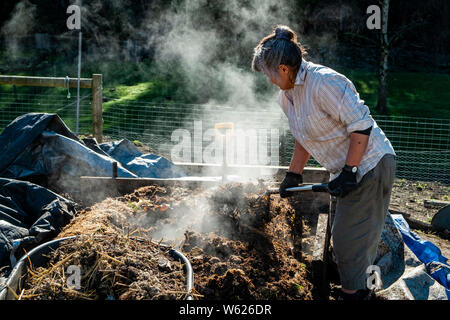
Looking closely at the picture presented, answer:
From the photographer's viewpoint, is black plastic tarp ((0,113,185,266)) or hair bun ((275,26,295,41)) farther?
black plastic tarp ((0,113,185,266))

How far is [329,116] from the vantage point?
2672mm

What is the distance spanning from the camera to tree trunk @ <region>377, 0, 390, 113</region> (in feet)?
40.7

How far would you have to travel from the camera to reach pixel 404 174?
7520 millimetres

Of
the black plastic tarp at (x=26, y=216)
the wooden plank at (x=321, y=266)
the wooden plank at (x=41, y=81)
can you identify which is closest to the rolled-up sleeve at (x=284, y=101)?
the wooden plank at (x=321, y=266)

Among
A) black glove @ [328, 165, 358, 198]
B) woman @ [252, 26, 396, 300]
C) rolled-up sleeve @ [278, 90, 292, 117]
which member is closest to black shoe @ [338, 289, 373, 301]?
woman @ [252, 26, 396, 300]

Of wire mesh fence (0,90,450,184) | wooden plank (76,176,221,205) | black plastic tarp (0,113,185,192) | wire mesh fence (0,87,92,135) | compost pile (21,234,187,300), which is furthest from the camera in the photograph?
wire mesh fence (0,87,92,135)

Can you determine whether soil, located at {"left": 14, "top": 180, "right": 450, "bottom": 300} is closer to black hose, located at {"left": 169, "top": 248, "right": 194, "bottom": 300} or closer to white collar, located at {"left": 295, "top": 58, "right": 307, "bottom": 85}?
black hose, located at {"left": 169, "top": 248, "right": 194, "bottom": 300}

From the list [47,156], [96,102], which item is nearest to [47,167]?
[47,156]

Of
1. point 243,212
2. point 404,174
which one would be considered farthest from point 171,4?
point 243,212

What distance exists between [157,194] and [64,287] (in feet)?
7.20

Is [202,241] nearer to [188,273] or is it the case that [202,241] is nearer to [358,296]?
[188,273]

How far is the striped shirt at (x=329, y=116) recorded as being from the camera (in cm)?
254

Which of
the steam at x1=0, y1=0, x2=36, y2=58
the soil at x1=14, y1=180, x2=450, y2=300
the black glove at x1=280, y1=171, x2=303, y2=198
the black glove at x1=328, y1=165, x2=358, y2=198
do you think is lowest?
the soil at x1=14, y1=180, x2=450, y2=300

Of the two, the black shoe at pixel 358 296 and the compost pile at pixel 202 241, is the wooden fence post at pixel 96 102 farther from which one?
the black shoe at pixel 358 296
